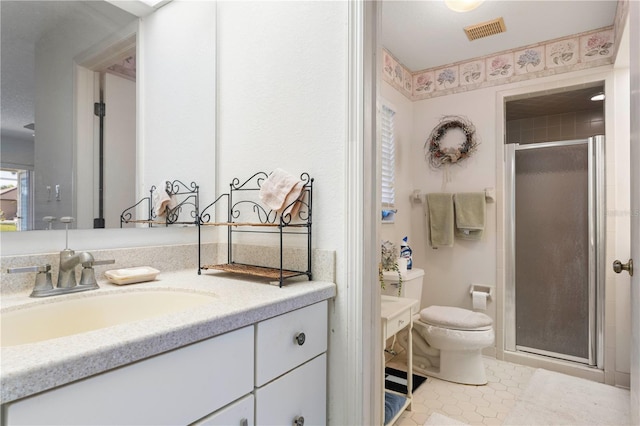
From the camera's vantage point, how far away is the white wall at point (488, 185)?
2.24m

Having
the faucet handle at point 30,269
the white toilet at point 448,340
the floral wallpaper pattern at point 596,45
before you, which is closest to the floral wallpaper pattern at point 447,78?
the floral wallpaper pattern at point 596,45

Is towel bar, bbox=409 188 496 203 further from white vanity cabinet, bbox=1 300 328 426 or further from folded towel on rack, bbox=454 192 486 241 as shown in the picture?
white vanity cabinet, bbox=1 300 328 426

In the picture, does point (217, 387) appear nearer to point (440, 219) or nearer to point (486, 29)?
point (440, 219)

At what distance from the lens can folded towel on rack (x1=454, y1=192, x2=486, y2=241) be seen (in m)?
2.67

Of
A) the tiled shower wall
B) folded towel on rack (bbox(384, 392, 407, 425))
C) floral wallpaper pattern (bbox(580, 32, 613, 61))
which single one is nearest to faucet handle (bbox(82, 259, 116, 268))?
folded towel on rack (bbox(384, 392, 407, 425))

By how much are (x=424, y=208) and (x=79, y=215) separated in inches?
97.7

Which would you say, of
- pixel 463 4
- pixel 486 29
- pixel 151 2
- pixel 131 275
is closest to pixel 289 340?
pixel 131 275

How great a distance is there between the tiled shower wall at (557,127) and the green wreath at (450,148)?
150cm

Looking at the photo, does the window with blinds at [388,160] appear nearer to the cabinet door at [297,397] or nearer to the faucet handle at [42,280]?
the cabinet door at [297,397]

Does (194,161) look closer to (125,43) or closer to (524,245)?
(125,43)

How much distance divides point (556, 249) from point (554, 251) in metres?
0.02

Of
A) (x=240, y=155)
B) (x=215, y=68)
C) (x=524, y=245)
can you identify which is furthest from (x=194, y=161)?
(x=524, y=245)

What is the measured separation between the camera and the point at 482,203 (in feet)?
8.74

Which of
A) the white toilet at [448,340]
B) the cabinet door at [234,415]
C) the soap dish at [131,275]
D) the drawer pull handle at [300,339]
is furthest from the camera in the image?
the white toilet at [448,340]
